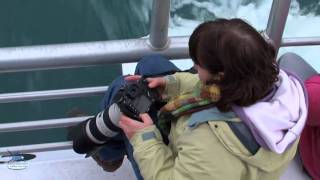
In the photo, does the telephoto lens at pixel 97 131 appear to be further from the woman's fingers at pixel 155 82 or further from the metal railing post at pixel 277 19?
the metal railing post at pixel 277 19

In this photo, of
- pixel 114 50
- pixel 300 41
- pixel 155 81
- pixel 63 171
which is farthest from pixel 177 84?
pixel 63 171

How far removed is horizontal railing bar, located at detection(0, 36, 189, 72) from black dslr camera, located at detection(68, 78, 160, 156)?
11 centimetres

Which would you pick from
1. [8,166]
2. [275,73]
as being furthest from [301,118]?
[8,166]

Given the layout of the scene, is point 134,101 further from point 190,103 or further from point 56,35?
point 56,35

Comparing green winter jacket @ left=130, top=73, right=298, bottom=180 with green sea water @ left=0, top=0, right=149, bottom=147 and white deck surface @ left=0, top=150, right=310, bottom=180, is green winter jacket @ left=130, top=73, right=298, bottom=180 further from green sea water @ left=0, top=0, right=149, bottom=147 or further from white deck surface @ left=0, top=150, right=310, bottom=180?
green sea water @ left=0, top=0, right=149, bottom=147

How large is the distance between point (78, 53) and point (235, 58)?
1.56ft

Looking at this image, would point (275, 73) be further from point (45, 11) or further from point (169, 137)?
point (45, 11)

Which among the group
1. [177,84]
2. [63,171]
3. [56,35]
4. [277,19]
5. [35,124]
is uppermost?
[277,19]

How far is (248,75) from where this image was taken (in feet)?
3.44

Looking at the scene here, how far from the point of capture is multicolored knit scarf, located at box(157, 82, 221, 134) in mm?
1088

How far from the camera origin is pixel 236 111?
3.55ft

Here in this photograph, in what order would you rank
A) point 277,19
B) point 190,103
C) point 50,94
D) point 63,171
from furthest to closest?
point 63,171
point 50,94
point 277,19
point 190,103

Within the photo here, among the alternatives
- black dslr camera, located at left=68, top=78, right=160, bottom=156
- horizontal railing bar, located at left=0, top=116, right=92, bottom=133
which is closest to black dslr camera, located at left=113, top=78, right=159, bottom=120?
black dslr camera, located at left=68, top=78, right=160, bottom=156

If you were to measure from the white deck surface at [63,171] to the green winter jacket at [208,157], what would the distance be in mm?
507
